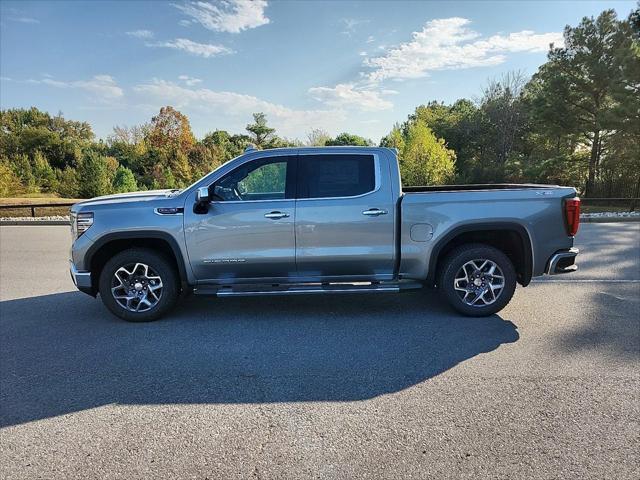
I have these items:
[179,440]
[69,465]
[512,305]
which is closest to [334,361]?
[179,440]

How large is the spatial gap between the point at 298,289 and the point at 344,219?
0.98 metres

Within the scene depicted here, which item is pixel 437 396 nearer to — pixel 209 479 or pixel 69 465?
pixel 209 479

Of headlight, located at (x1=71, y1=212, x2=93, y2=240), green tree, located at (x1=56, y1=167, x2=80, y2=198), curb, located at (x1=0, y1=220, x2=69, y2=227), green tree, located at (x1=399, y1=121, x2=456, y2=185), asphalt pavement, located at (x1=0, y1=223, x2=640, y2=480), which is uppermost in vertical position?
green tree, located at (x1=399, y1=121, x2=456, y2=185)

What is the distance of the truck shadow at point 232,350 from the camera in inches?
133

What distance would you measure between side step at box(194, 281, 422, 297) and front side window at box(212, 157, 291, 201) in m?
1.06

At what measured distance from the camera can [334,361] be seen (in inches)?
154

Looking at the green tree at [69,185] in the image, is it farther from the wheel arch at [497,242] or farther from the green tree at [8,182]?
the wheel arch at [497,242]

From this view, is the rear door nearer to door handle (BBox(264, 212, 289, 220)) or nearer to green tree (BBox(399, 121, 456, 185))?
door handle (BBox(264, 212, 289, 220))

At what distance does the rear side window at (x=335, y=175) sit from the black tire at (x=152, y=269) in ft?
5.98

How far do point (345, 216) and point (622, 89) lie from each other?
26608 mm

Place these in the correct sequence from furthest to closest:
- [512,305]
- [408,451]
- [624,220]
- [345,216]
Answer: [624,220]
[512,305]
[345,216]
[408,451]

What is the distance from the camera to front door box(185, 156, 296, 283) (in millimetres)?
4828

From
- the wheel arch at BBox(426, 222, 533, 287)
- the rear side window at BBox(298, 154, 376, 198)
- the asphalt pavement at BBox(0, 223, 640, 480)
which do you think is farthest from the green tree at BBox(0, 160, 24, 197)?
the wheel arch at BBox(426, 222, 533, 287)

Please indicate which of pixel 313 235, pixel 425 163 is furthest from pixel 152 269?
pixel 425 163
